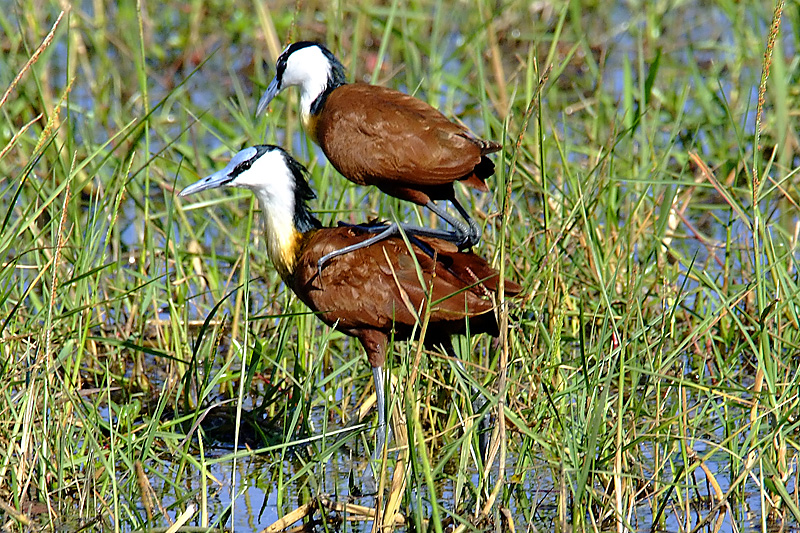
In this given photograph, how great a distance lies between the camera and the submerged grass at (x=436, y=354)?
3100mm

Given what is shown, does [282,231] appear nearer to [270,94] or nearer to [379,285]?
[379,285]

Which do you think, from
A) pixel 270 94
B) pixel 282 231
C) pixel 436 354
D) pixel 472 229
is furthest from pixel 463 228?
pixel 436 354

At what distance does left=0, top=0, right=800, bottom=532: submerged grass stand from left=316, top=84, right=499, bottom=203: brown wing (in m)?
0.24

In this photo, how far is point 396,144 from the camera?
12.2ft

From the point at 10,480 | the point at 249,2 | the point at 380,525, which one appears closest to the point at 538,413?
the point at 380,525

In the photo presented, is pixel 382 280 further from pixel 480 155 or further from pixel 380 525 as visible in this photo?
pixel 380 525

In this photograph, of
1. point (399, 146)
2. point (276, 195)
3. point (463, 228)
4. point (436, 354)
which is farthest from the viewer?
point (463, 228)

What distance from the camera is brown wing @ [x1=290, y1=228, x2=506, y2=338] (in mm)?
3732

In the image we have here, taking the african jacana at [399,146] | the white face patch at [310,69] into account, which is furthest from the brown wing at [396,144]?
the white face patch at [310,69]

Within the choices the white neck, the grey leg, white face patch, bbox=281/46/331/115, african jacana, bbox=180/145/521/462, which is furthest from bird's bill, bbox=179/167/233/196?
the grey leg

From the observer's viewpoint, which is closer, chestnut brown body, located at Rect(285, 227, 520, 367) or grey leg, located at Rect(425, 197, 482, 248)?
chestnut brown body, located at Rect(285, 227, 520, 367)

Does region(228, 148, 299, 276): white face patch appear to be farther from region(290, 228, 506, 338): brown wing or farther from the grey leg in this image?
the grey leg

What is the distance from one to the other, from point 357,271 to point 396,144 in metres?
0.42

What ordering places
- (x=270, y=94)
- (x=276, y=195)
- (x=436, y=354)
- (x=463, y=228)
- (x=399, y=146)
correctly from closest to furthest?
(x=436, y=354), (x=399, y=146), (x=276, y=195), (x=463, y=228), (x=270, y=94)
